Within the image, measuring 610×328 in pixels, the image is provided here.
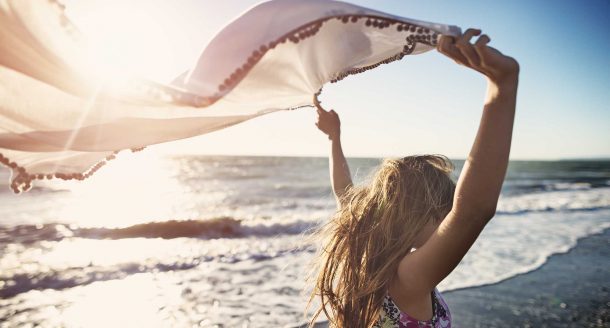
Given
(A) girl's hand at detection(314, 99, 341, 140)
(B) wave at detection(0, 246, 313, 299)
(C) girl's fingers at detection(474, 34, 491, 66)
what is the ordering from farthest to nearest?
(B) wave at detection(0, 246, 313, 299), (A) girl's hand at detection(314, 99, 341, 140), (C) girl's fingers at detection(474, 34, 491, 66)

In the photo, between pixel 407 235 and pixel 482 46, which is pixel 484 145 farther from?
pixel 407 235

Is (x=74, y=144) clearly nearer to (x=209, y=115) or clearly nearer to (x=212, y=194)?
(x=209, y=115)

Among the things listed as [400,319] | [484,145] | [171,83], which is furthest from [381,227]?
[171,83]

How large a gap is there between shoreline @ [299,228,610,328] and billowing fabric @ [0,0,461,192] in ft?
16.6

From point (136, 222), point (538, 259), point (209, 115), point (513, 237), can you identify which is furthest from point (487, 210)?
point (136, 222)

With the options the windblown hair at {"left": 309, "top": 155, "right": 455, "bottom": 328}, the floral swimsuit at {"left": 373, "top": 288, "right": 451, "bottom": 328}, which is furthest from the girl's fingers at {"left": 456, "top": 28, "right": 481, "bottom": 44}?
the floral swimsuit at {"left": 373, "top": 288, "right": 451, "bottom": 328}

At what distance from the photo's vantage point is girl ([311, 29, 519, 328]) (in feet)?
5.35

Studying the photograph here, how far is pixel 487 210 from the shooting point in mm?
1640

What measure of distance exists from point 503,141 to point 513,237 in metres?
13.2

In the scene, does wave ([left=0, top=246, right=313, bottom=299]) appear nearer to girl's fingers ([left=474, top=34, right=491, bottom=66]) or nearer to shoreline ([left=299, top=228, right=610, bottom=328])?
shoreline ([left=299, top=228, right=610, bottom=328])

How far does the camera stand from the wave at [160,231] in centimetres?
1437

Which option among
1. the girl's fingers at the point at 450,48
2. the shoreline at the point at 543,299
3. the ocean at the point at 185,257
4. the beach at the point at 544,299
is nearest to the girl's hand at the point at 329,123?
the ocean at the point at 185,257

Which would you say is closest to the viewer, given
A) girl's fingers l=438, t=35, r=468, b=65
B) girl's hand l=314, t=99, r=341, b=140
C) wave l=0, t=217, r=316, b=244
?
girl's fingers l=438, t=35, r=468, b=65

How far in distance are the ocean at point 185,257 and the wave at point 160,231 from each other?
0.04 meters
